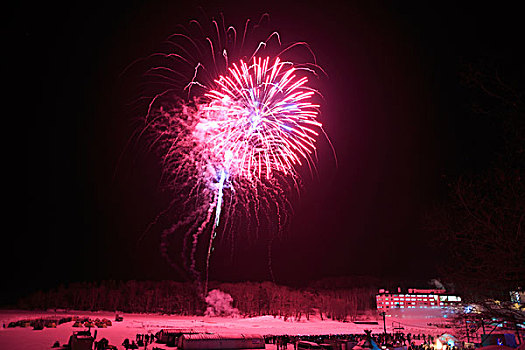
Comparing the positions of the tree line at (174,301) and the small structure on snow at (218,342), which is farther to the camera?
the tree line at (174,301)

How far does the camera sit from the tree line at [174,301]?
8156 centimetres

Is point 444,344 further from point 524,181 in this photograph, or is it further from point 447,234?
point 524,181

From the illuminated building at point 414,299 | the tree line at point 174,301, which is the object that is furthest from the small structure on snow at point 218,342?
the illuminated building at point 414,299

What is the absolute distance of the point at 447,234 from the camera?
8.98 metres

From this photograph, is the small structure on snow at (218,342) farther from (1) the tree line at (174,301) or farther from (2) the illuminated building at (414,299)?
(2) the illuminated building at (414,299)

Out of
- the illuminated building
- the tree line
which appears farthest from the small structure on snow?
the illuminated building

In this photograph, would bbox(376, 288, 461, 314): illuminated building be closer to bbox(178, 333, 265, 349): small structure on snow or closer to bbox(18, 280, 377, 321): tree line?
bbox(18, 280, 377, 321): tree line

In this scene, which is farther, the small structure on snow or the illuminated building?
the illuminated building

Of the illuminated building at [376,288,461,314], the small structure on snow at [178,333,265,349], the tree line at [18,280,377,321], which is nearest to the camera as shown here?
the small structure on snow at [178,333,265,349]

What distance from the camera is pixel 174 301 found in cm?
8681

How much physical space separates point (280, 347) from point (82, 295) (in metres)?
76.8

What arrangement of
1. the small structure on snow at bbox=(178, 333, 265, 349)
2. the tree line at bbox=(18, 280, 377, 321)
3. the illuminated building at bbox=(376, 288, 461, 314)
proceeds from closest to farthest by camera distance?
1. the small structure on snow at bbox=(178, 333, 265, 349)
2. the tree line at bbox=(18, 280, 377, 321)
3. the illuminated building at bbox=(376, 288, 461, 314)

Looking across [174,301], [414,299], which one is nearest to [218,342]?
[174,301]

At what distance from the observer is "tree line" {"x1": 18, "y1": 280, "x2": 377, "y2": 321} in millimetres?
81562
